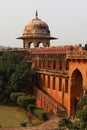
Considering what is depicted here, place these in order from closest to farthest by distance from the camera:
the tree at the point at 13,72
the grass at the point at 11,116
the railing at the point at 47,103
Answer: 1. the grass at the point at 11,116
2. the railing at the point at 47,103
3. the tree at the point at 13,72

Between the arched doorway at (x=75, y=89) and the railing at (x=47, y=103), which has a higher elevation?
the arched doorway at (x=75, y=89)

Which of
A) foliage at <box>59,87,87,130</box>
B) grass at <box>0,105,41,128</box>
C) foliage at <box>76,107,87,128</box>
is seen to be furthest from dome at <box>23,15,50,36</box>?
foliage at <box>76,107,87,128</box>

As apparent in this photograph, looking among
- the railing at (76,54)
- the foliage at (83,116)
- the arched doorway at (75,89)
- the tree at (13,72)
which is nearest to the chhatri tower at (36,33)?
the tree at (13,72)

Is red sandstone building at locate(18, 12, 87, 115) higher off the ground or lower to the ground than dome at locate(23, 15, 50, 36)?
lower

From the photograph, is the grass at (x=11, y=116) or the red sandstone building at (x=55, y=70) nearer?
the grass at (x=11, y=116)

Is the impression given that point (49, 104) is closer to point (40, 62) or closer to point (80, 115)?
point (40, 62)

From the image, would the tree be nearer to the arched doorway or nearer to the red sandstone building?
the red sandstone building

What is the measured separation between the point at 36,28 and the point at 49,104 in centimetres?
1748

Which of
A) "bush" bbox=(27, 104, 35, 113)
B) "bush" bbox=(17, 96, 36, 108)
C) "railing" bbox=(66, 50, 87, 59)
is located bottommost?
"bush" bbox=(27, 104, 35, 113)

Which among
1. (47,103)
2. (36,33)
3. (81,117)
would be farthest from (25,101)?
(81,117)

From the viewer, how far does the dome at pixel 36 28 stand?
51.7 m

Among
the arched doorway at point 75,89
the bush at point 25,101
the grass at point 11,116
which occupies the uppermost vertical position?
the arched doorway at point 75,89

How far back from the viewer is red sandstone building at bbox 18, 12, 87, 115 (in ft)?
110

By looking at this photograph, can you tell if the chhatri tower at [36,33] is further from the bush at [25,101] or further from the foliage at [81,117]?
the foliage at [81,117]
